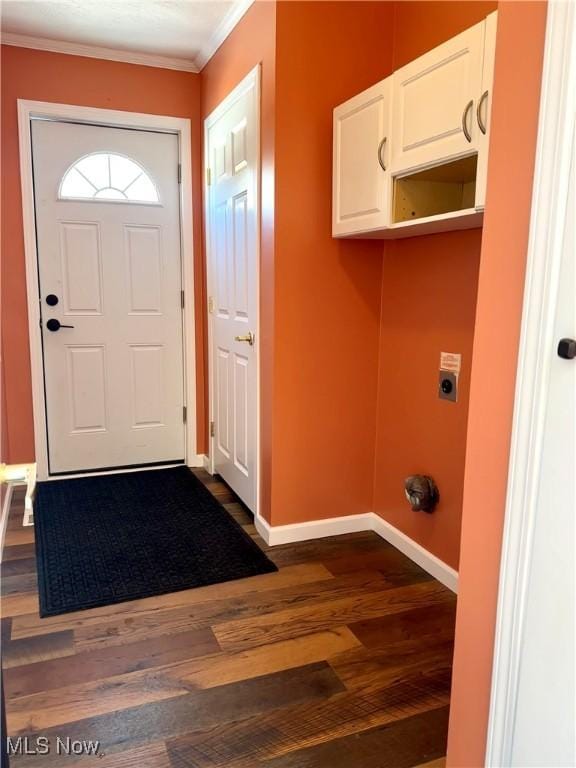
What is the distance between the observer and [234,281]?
9.80ft

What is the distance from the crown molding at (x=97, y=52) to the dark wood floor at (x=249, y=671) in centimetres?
272

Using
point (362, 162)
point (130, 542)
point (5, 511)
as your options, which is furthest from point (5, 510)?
point (362, 162)

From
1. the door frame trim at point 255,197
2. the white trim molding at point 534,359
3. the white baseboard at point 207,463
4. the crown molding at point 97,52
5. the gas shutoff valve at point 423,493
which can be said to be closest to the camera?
the white trim molding at point 534,359

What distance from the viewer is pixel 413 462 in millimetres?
2471

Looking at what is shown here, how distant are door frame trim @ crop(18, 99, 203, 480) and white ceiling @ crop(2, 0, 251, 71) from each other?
0.31m

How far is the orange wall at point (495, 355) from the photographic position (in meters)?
0.98

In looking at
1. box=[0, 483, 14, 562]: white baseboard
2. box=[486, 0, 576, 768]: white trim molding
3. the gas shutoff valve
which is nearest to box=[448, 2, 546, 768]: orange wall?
box=[486, 0, 576, 768]: white trim molding

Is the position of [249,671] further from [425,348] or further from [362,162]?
[362,162]

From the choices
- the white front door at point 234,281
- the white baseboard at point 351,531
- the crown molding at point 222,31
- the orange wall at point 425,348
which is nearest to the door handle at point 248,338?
the white front door at point 234,281

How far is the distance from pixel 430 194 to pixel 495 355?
1229 millimetres

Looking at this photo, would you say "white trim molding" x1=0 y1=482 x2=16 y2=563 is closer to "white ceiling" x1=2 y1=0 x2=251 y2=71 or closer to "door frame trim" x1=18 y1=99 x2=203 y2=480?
"door frame trim" x1=18 y1=99 x2=203 y2=480

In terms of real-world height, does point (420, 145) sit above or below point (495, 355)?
above

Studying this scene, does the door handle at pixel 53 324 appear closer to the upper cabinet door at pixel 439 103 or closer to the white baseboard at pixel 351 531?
the white baseboard at pixel 351 531

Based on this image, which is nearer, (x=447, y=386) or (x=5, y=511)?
(x=447, y=386)
